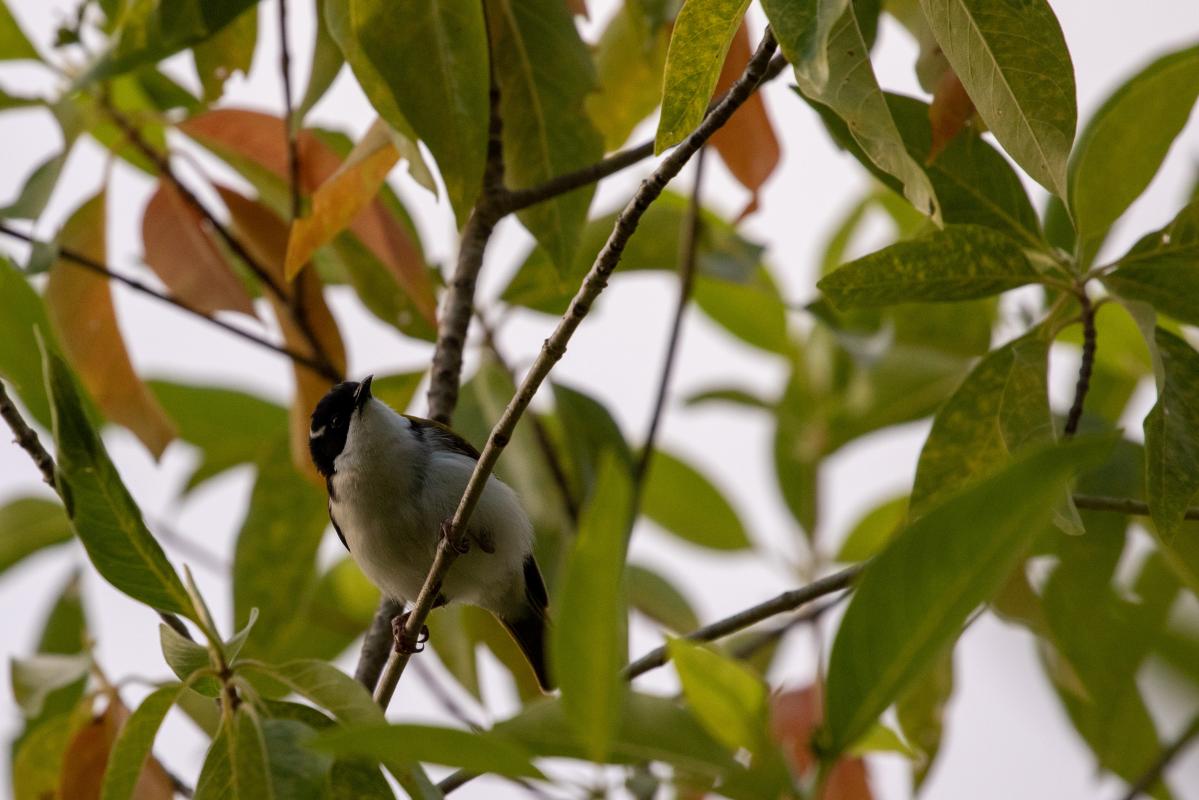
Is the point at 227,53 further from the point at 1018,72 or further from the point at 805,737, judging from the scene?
the point at 805,737

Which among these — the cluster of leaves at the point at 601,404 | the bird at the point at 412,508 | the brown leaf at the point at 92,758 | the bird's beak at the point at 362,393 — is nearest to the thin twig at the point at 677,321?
the cluster of leaves at the point at 601,404

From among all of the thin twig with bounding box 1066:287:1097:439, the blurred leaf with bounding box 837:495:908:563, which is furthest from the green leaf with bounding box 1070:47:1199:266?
the blurred leaf with bounding box 837:495:908:563

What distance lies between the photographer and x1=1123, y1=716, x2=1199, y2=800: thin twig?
12.3 feet

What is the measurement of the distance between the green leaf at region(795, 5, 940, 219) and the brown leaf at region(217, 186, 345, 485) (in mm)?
2102

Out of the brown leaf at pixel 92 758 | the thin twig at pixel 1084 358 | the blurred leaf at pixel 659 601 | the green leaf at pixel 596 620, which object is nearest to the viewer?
the green leaf at pixel 596 620

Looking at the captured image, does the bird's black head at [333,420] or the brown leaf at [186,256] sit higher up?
the brown leaf at [186,256]

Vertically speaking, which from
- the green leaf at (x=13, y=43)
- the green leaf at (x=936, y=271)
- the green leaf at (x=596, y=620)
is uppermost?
the green leaf at (x=13, y=43)

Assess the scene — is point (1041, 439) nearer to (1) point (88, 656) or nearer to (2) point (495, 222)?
(2) point (495, 222)

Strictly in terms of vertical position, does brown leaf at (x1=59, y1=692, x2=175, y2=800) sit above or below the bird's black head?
below

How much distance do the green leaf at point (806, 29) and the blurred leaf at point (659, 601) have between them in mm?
3286

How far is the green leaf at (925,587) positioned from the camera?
154 cm

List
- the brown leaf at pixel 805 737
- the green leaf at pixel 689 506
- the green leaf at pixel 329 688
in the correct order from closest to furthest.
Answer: the green leaf at pixel 329 688 → the brown leaf at pixel 805 737 → the green leaf at pixel 689 506

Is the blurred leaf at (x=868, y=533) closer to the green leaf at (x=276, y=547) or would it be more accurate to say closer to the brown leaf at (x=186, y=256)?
the green leaf at (x=276, y=547)

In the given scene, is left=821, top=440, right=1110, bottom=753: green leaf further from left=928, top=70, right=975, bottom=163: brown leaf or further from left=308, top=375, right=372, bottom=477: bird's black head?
left=308, top=375, right=372, bottom=477: bird's black head
